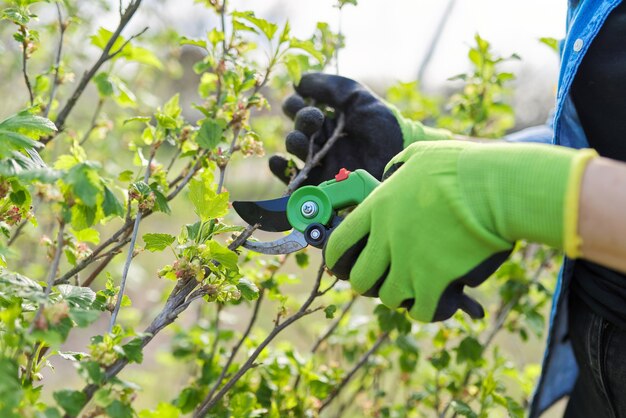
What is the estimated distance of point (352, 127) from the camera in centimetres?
198

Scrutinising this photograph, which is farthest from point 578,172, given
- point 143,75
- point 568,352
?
point 143,75

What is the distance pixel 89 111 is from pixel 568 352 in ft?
13.1

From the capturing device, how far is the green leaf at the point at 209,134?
5.35 feet

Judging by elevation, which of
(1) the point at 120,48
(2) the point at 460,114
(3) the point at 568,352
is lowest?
(3) the point at 568,352

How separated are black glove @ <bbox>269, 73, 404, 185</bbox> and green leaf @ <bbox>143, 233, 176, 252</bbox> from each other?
56 cm

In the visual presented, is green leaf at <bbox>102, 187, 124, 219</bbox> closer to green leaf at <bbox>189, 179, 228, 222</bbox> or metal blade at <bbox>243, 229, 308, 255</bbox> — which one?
green leaf at <bbox>189, 179, 228, 222</bbox>

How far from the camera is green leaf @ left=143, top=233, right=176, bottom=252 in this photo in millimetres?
1420

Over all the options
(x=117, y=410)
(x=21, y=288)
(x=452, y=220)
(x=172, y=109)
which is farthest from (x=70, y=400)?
(x=172, y=109)

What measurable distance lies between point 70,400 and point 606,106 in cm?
144

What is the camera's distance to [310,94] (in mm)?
1969

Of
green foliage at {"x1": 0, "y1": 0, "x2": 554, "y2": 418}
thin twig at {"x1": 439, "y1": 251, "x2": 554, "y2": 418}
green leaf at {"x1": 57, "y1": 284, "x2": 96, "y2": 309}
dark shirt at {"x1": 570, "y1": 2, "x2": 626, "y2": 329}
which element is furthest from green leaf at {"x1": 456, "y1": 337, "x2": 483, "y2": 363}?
green leaf at {"x1": 57, "y1": 284, "x2": 96, "y2": 309}

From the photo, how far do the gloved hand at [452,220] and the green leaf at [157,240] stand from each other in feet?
1.17

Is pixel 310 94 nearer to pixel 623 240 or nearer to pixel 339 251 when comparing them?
pixel 339 251

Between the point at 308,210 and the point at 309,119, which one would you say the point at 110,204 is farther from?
the point at 309,119
